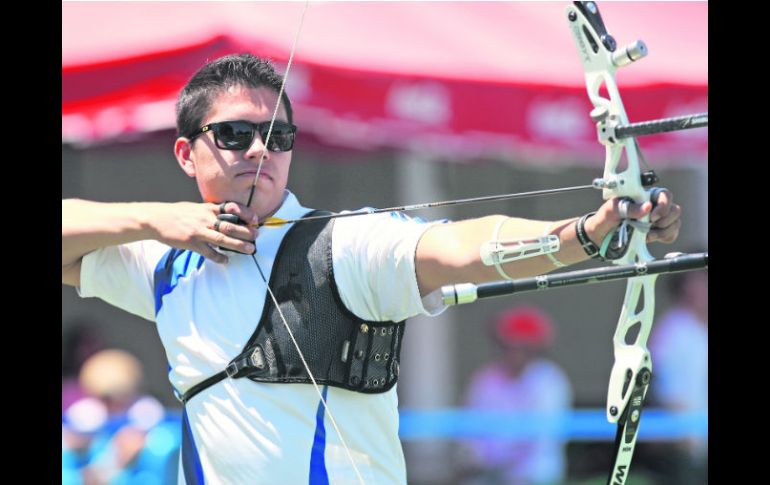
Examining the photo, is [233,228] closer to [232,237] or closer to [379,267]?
[232,237]

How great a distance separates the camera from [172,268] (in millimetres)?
2469

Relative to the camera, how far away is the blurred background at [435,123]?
15.5 feet

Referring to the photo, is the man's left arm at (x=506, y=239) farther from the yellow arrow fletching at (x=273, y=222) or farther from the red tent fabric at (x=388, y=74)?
the red tent fabric at (x=388, y=74)

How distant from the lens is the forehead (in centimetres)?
238

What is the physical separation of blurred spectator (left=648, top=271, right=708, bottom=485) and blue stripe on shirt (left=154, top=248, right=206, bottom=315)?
3.30 meters

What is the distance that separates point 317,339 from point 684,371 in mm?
3353

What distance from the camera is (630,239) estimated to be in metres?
2.00

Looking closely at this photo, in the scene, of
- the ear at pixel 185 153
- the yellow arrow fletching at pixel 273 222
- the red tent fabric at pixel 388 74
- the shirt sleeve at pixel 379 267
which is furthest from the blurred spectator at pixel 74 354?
the shirt sleeve at pixel 379 267

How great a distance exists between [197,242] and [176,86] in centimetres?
251

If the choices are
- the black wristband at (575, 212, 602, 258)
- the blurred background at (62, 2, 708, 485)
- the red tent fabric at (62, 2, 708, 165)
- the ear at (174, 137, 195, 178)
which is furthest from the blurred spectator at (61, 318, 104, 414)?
the black wristband at (575, 212, 602, 258)

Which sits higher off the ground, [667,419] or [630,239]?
[630,239]

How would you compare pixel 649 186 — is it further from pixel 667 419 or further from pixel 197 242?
pixel 667 419

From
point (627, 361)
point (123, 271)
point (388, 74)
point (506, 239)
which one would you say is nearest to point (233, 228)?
point (123, 271)
